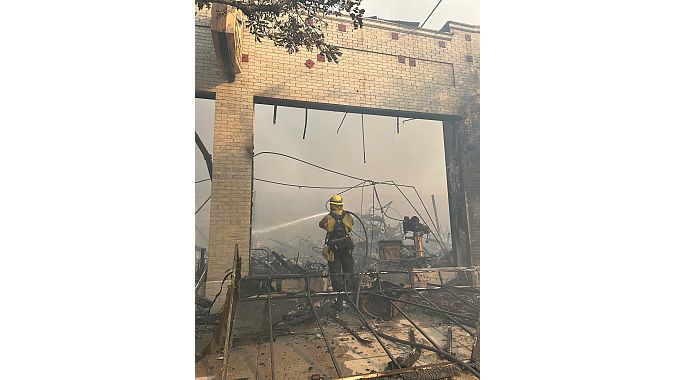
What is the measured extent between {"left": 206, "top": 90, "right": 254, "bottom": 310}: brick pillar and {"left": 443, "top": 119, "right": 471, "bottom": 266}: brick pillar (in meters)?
1.01

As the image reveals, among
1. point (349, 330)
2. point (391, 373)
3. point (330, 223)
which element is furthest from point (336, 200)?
point (391, 373)

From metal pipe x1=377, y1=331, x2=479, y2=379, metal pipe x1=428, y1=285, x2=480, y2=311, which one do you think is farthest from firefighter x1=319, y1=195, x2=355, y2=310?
metal pipe x1=428, y1=285, x2=480, y2=311

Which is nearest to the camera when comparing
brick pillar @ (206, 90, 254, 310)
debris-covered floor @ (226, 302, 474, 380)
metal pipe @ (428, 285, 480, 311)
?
debris-covered floor @ (226, 302, 474, 380)

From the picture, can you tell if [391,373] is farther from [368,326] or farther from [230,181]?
[230,181]

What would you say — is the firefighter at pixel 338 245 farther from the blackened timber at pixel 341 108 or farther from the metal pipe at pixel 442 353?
the blackened timber at pixel 341 108

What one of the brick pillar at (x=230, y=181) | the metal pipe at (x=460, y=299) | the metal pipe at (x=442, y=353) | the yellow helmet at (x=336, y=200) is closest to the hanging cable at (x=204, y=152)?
the brick pillar at (x=230, y=181)

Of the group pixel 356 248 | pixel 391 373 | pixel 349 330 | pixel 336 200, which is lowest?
pixel 391 373

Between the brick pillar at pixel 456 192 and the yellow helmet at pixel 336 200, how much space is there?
1.94 feet

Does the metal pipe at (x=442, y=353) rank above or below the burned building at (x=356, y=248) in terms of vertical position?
below

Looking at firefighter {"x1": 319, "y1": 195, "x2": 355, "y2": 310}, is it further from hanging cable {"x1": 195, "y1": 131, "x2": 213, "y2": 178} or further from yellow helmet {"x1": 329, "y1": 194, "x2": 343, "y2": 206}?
hanging cable {"x1": 195, "y1": 131, "x2": 213, "y2": 178}

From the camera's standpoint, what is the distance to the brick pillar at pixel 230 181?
1886 millimetres

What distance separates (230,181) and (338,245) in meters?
0.59

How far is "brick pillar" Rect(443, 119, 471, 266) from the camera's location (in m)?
2.17

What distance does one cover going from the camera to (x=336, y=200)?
1980mm
